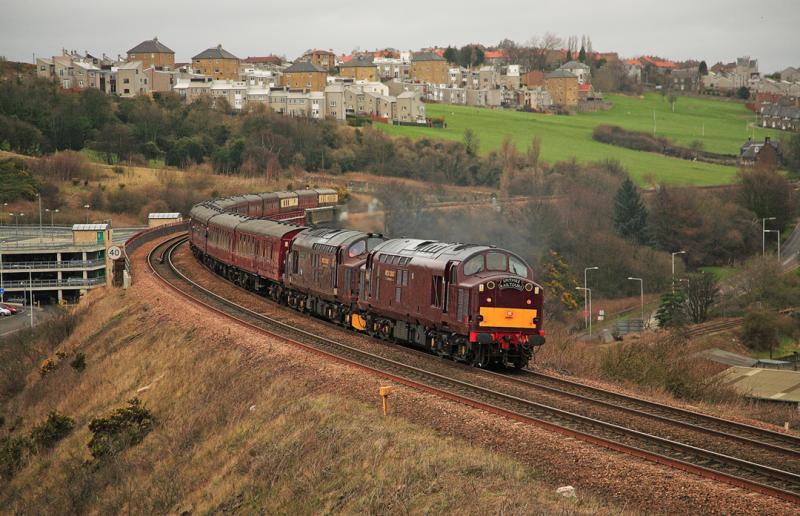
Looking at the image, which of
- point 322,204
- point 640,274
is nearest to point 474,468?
point 322,204

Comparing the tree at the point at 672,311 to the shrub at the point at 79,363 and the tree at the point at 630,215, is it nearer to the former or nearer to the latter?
the tree at the point at 630,215

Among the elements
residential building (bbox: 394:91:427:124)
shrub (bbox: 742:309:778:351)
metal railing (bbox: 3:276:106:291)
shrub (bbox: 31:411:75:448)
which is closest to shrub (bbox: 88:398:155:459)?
shrub (bbox: 31:411:75:448)

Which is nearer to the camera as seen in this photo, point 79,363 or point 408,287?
point 408,287

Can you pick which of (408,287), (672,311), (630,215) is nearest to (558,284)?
(672,311)

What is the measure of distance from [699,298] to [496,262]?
5788cm

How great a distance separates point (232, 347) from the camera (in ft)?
107

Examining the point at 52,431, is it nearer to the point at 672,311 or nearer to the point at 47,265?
the point at 672,311

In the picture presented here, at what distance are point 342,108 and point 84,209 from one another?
70975mm

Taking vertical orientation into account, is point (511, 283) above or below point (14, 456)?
above

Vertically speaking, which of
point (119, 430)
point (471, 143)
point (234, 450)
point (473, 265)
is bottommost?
point (119, 430)

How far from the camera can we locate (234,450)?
23.1m

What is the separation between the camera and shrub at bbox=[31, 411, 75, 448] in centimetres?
3256

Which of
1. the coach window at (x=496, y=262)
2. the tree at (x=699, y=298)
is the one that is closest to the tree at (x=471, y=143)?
the tree at (x=699, y=298)

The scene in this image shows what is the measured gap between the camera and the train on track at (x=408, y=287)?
2697 cm
